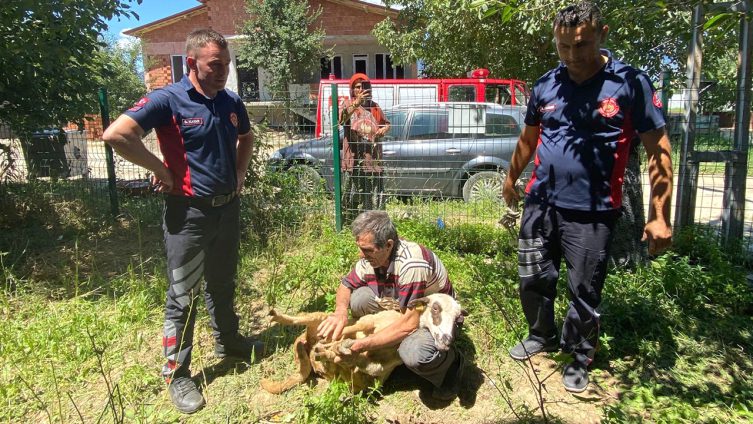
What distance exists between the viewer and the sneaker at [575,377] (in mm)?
2709

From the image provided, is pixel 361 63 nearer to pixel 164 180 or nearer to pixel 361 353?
pixel 164 180

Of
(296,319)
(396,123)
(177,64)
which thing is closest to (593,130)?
(296,319)

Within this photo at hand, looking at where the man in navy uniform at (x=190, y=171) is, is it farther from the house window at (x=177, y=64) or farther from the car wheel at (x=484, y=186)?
the house window at (x=177, y=64)

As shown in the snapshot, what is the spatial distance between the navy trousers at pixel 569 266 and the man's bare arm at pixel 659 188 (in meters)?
0.20

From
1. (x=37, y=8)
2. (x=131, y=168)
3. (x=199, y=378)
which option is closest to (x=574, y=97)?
(x=199, y=378)

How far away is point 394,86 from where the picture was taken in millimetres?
9000

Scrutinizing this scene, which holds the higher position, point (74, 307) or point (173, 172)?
point (173, 172)

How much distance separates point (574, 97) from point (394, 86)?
22.1ft

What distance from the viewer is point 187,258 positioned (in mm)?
2639

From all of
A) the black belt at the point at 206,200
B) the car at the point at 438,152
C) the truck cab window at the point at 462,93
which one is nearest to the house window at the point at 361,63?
the truck cab window at the point at 462,93

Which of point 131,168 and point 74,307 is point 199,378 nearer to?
point 74,307

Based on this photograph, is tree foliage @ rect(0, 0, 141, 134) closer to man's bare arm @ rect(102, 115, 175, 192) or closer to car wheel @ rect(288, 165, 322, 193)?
car wheel @ rect(288, 165, 322, 193)

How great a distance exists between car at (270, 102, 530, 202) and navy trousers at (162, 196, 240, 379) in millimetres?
2792

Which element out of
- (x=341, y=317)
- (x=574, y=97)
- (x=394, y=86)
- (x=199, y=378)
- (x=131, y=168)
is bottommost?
(x=199, y=378)
